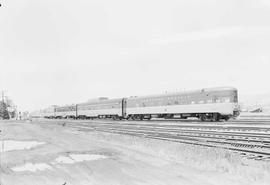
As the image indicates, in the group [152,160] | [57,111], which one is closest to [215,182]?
[152,160]

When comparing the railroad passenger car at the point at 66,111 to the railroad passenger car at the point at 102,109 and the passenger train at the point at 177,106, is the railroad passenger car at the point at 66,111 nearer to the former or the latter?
the railroad passenger car at the point at 102,109

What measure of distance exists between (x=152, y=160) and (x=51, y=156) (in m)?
4.12

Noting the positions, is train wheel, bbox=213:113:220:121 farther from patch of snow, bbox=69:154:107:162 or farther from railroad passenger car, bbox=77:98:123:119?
patch of snow, bbox=69:154:107:162

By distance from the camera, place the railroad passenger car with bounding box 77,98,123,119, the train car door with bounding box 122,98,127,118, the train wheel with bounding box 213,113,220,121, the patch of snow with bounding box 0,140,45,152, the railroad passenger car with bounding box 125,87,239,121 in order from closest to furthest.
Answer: the patch of snow with bounding box 0,140,45,152 → the railroad passenger car with bounding box 125,87,239,121 → the train wheel with bounding box 213,113,220,121 → the train car door with bounding box 122,98,127,118 → the railroad passenger car with bounding box 77,98,123,119

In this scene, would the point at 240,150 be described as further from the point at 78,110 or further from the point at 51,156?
the point at 78,110

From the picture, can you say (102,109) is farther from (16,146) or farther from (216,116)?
(16,146)

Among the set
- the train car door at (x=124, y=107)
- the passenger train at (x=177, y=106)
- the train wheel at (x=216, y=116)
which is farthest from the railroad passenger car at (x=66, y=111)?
the train wheel at (x=216, y=116)

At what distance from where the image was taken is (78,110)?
230 ft

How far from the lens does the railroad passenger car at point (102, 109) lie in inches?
2112

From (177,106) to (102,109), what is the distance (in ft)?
70.8

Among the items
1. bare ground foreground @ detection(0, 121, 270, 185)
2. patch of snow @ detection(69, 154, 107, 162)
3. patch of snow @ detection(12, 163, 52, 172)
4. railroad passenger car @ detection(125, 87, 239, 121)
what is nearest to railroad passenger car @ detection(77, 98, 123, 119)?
railroad passenger car @ detection(125, 87, 239, 121)

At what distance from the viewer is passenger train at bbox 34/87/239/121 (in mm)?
33562

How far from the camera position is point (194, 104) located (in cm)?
3656

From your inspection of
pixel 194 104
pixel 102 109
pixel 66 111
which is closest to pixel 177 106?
pixel 194 104
